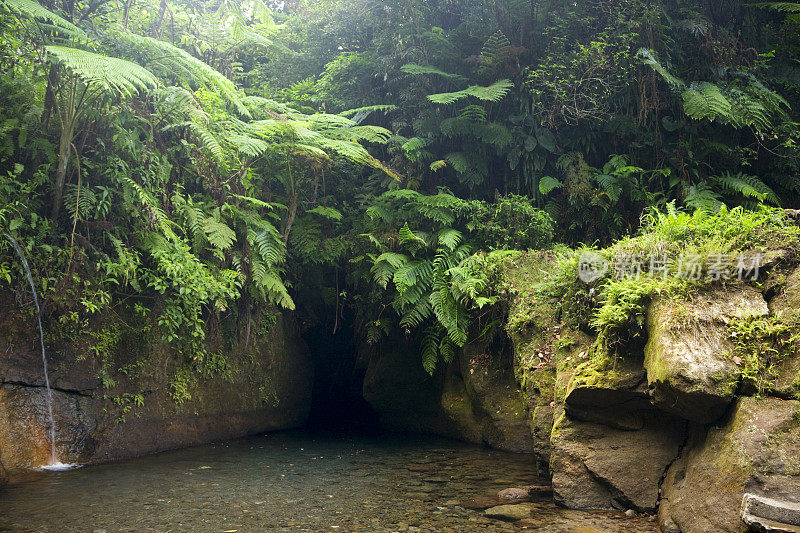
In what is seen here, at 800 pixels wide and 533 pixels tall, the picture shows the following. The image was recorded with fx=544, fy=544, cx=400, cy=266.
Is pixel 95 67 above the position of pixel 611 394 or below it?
above

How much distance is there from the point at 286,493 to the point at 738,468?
3.45m

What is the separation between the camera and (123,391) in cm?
596

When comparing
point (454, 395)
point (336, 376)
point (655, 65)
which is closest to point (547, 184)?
point (655, 65)

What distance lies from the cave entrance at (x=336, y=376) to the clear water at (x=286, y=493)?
9.01 feet

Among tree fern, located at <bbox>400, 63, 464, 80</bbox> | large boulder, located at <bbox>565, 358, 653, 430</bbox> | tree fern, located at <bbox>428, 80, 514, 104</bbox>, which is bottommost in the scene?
large boulder, located at <bbox>565, 358, 653, 430</bbox>

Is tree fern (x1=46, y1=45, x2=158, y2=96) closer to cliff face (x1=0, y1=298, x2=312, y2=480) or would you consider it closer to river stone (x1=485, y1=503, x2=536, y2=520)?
cliff face (x1=0, y1=298, x2=312, y2=480)

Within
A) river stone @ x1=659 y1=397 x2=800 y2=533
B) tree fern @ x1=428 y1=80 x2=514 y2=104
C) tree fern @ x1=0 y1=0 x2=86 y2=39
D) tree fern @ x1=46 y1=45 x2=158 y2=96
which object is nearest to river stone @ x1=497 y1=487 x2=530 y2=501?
river stone @ x1=659 y1=397 x2=800 y2=533

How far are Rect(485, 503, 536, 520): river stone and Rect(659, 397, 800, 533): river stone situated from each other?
935 millimetres

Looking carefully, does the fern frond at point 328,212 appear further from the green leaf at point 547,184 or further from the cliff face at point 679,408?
the cliff face at point 679,408

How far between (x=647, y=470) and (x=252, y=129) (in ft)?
18.4

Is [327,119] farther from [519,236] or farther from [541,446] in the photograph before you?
[541,446]

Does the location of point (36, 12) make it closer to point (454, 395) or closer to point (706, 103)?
point (454, 395)

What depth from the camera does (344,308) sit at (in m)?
9.16

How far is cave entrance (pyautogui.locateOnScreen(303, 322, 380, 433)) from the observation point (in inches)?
368
